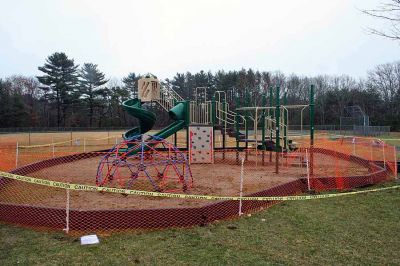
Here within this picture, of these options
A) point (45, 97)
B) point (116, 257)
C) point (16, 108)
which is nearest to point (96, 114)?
point (45, 97)

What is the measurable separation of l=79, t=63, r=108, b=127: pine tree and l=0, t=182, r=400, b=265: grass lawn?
68.1 metres

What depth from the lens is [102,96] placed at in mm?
74500

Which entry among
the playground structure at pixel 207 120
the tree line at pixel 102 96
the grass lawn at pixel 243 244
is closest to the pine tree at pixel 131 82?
the tree line at pixel 102 96

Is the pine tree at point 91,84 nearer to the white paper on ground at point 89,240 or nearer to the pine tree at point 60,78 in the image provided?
the pine tree at point 60,78

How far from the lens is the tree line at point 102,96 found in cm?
6731

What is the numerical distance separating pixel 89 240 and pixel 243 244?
8.10ft

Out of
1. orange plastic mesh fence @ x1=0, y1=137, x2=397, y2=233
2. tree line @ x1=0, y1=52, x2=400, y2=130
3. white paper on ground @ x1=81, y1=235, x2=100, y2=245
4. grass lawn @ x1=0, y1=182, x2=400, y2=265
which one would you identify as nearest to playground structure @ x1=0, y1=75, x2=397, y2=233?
orange plastic mesh fence @ x1=0, y1=137, x2=397, y2=233

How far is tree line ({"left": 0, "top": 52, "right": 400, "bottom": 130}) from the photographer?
6731 centimetres

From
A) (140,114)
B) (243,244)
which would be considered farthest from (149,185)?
(140,114)

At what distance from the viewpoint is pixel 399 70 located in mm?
77562

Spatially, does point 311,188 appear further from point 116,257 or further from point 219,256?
point 116,257

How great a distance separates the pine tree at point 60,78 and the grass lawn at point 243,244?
65418 millimetres

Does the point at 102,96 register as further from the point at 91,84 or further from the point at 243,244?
the point at 243,244

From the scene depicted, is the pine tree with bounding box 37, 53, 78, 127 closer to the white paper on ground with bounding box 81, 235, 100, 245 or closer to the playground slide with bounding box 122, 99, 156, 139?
the playground slide with bounding box 122, 99, 156, 139
